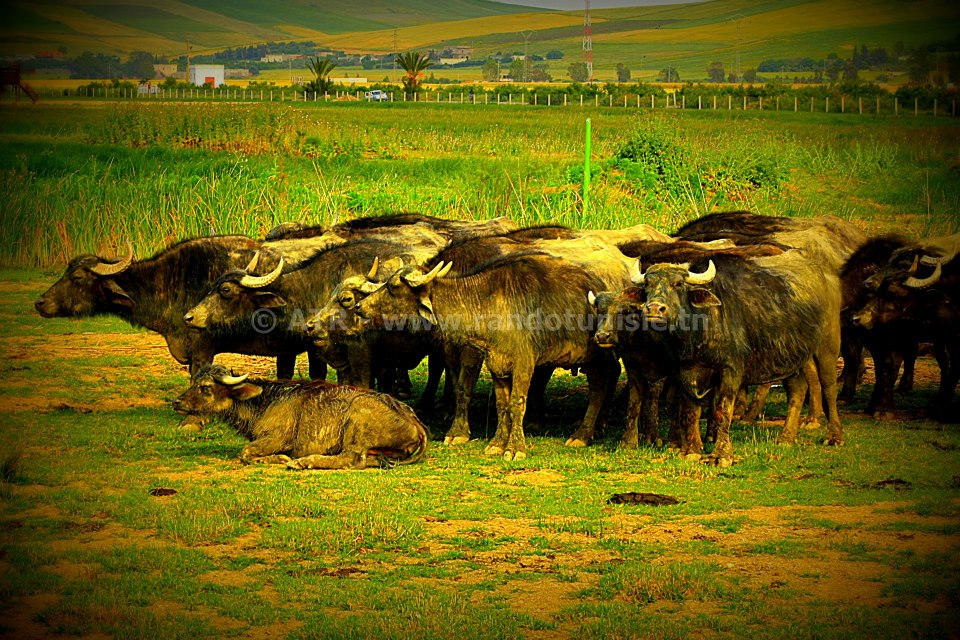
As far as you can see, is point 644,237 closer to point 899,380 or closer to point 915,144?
point 899,380

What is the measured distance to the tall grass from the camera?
24.0 metres

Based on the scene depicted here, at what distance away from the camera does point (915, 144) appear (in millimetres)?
46312

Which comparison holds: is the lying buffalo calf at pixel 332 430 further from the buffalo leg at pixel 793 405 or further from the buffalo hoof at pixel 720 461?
the buffalo leg at pixel 793 405

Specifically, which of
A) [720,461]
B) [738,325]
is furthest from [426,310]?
[720,461]

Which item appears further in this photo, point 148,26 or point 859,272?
point 148,26

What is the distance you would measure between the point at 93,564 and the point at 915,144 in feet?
143

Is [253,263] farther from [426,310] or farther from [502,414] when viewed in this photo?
→ [502,414]

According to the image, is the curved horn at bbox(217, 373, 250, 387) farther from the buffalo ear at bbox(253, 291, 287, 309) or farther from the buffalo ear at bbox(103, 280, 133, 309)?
the buffalo ear at bbox(103, 280, 133, 309)

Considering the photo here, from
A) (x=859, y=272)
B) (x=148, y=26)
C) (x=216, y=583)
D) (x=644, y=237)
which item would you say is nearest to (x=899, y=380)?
(x=859, y=272)

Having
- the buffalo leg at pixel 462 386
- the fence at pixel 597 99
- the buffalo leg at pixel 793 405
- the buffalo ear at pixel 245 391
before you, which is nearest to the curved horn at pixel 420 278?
the buffalo leg at pixel 462 386

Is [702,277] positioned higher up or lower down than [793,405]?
higher up

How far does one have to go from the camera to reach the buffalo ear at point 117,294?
1460cm

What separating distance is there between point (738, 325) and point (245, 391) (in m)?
4.96

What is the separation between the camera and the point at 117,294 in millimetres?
14633
